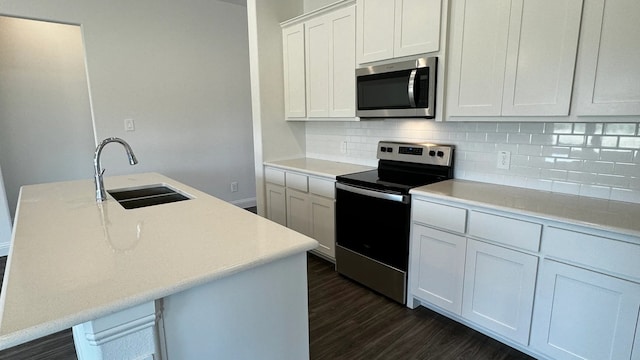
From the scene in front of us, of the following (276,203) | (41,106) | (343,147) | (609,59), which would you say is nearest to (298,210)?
(276,203)

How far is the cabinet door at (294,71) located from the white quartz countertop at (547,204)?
174 cm

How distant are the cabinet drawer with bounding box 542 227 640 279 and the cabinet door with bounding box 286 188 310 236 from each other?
192 cm

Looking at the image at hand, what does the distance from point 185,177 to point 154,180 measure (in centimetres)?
186

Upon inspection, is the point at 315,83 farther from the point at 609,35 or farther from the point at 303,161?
the point at 609,35

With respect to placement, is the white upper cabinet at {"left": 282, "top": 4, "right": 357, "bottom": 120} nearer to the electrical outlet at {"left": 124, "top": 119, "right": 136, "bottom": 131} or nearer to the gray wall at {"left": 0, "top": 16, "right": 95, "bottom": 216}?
the electrical outlet at {"left": 124, "top": 119, "right": 136, "bottom": 131}

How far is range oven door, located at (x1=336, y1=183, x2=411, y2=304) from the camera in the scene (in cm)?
230

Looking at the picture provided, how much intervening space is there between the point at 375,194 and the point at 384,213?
15cm

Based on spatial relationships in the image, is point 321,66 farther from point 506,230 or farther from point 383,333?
point 383,333

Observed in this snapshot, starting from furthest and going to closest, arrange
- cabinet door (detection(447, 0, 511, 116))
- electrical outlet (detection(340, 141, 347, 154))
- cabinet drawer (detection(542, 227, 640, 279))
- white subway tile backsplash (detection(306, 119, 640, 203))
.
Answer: electrical outlet (detection(340, 141, 347, 154))
cabinet door (detection(447, 0, 511, 116))
white subway tile backsplash (detection(306, 119, 640, 203))
cabinet drawer (detection(542, 227, 640, 279))

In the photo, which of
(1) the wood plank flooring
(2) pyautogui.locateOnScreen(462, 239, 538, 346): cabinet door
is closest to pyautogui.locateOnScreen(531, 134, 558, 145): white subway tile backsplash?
(2) pyautogui.locateOnScreen(462, 239, 538, 346): cabinet door

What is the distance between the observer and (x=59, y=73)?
4047 mm

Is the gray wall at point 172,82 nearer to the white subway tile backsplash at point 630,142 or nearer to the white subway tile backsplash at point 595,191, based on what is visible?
the white subway tile backsplash at point 595,191

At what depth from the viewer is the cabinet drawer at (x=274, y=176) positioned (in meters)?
3.38

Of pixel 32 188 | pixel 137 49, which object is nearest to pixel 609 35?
pixel 32 188
